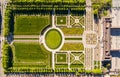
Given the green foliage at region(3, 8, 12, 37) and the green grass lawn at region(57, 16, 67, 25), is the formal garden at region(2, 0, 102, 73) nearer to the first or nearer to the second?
the green grass lawn at region(57, 16, 67, 25)

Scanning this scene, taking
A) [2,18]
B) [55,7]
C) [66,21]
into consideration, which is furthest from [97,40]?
[2,18]

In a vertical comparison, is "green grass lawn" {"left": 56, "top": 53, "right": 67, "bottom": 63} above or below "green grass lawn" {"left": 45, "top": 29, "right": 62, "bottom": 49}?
below

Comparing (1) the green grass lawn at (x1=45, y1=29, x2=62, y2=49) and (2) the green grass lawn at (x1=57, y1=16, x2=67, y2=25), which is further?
(1) the green grass lawn at (x1=45, y1=29, x2=62, y2=49)

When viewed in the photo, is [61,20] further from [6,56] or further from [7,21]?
[6,56]

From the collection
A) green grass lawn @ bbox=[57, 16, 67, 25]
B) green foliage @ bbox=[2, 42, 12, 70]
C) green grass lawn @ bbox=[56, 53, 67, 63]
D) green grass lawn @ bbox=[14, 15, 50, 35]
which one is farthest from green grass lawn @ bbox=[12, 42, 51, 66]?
green grass lawn @ bbox=[57, 16, 67, 25]

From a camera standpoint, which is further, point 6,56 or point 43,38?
point 43,38

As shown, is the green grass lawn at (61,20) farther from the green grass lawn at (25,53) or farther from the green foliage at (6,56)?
the green foliage at (6,56)

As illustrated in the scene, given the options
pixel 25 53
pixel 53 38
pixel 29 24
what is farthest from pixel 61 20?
pixel 25 53

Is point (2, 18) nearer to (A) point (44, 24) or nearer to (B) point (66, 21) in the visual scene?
(A) point (44, 24)
